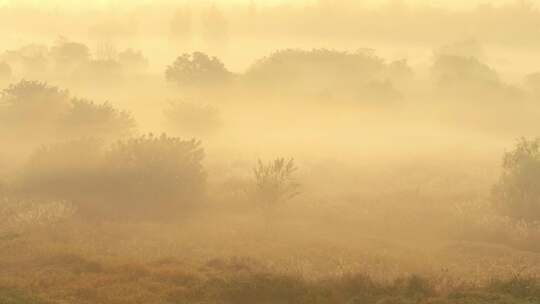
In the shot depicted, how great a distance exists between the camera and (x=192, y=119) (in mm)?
64438

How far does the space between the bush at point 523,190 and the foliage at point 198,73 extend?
2075 inches

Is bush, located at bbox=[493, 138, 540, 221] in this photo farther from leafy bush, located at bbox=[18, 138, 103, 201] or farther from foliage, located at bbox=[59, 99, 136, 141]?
foliage, located at bbox=[59, 99, 136, 141]

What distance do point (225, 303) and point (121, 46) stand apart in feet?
486

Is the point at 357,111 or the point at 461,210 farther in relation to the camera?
the point at 357,111

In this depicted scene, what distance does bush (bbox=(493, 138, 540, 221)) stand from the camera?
1448 inches

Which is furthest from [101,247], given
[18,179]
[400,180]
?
[400,180]

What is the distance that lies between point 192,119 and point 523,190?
37.2 m

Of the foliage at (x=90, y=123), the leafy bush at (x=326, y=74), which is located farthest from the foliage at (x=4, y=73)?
the foliage at (x=90, y=123)

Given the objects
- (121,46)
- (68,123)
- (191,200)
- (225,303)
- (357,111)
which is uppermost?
(121,46)

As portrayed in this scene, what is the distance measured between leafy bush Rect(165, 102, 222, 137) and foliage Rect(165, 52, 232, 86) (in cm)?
1850

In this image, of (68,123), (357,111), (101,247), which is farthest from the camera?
(357,111)

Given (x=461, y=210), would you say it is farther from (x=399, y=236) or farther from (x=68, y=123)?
(x=68, y=123)

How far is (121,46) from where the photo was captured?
158875mm

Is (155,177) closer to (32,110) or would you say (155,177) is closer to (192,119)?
(192,119)
